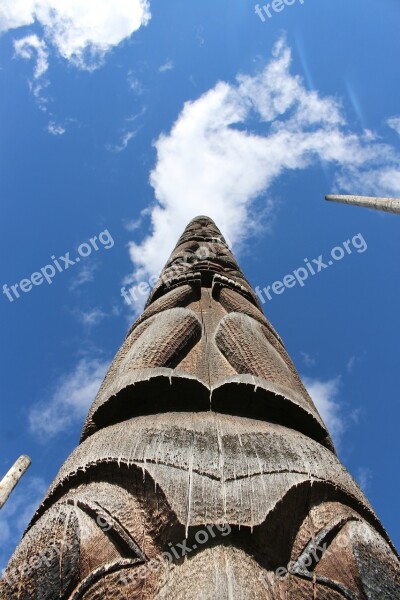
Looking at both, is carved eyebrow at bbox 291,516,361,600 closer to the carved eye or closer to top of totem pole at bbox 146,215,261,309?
the carved eye

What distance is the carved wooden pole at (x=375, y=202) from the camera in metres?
6.50

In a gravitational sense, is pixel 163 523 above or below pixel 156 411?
below

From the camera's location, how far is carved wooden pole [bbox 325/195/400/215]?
650 cm

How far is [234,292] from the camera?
582 centimetres

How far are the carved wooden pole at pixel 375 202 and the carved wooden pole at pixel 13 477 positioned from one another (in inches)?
209

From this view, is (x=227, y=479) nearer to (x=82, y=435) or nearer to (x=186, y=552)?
(x=186, y=552)

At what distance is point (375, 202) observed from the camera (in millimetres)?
7277

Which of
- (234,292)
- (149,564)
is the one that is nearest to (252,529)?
(149,564)

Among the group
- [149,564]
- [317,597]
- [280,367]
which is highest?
[280,367]

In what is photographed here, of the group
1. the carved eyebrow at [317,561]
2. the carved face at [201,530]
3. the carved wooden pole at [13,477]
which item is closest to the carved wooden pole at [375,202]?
the carved face at [201,530]

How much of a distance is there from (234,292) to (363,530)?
3.83 metres

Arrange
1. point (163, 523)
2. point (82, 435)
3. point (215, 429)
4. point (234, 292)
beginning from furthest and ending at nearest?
point (234, 292), point (82, 435), point (215, 429), point (163, 523)

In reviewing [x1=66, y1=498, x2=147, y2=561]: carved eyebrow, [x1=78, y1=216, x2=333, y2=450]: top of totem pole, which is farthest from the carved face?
[x1=78, y1=216, x2=333, y2=450]: top of totem pole

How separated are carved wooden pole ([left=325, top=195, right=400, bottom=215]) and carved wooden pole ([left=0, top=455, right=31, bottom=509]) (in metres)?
5.32
